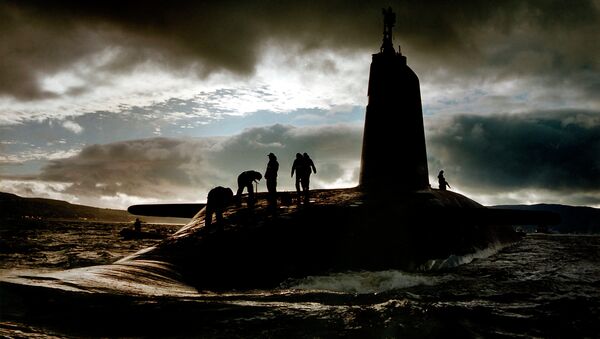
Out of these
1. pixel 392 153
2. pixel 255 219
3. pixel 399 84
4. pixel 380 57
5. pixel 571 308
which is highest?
pixel 380 57

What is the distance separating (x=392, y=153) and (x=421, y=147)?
5.31 feet

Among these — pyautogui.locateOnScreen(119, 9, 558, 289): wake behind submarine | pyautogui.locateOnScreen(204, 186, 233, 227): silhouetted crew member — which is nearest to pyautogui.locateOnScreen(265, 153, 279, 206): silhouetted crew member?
pyautogui.locateOnScreen(119, 9, 558, 289): wake behind submarine

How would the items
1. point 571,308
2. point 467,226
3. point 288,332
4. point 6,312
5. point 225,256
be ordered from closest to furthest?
point 6,312 < point 288,332 < point 571,308 < point 225,256 < point 467,226

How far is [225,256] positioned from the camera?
30.3ft

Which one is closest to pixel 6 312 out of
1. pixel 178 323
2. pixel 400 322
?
pixel 178 323

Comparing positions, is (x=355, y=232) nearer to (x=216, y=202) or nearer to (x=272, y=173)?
(x=216, y=202)

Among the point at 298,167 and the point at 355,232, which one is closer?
the point at 355,232

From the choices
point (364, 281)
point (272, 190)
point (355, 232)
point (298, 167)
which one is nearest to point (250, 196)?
point (272, 190)

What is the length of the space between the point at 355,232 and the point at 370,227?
1.61 feet

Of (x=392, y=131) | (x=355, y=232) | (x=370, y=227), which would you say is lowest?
A: (x=355, y=232)

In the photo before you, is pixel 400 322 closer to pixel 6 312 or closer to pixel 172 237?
pixel 6 312

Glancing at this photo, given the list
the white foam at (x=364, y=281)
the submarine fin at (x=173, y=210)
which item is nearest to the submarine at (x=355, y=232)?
the white foam at (x=364, y=281)

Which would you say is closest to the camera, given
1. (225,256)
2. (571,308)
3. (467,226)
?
(571,308)

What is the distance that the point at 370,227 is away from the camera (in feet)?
35.9
